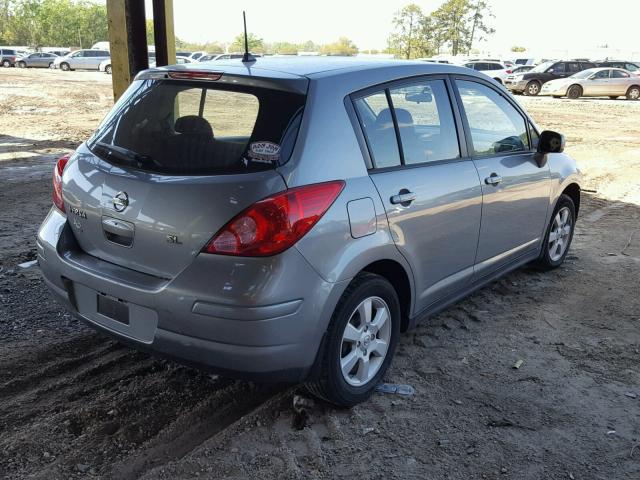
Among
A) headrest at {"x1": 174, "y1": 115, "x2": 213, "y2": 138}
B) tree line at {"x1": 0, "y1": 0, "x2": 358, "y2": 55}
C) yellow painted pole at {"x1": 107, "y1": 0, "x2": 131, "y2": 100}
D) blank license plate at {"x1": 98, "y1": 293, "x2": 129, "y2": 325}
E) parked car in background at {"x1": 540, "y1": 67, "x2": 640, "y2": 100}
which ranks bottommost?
blank license plate at {"x1": 98, "y1": 293, "x2": 129, "y2": 325}

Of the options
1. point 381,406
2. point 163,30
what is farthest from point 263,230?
point 163,30

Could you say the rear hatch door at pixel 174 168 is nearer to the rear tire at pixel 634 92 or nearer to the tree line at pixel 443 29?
the rear tire at pixel 634 92

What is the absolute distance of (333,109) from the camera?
9.90 ft

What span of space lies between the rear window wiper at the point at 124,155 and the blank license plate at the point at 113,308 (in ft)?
2.16

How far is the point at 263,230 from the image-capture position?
8.73 feet

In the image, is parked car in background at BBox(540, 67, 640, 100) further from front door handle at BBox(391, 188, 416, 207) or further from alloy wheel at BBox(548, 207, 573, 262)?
front door handle at BBox(391, 188, 416, 207)

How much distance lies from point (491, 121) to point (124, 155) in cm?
260

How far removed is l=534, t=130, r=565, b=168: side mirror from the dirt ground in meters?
1.12

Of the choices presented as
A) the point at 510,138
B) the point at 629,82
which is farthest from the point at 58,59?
the point at 510,138

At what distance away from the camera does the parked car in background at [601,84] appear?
27.3 meters

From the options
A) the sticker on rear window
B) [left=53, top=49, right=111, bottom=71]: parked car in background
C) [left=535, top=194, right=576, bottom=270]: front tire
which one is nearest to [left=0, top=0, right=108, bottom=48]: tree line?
[left=53, top=49, right=111, bottom=71]: parked car in background

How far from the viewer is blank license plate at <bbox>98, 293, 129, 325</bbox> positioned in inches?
116

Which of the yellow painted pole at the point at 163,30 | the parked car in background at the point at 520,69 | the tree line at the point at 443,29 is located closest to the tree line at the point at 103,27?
the tree line at the point at 443,29

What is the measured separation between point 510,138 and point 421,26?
2817 inches
